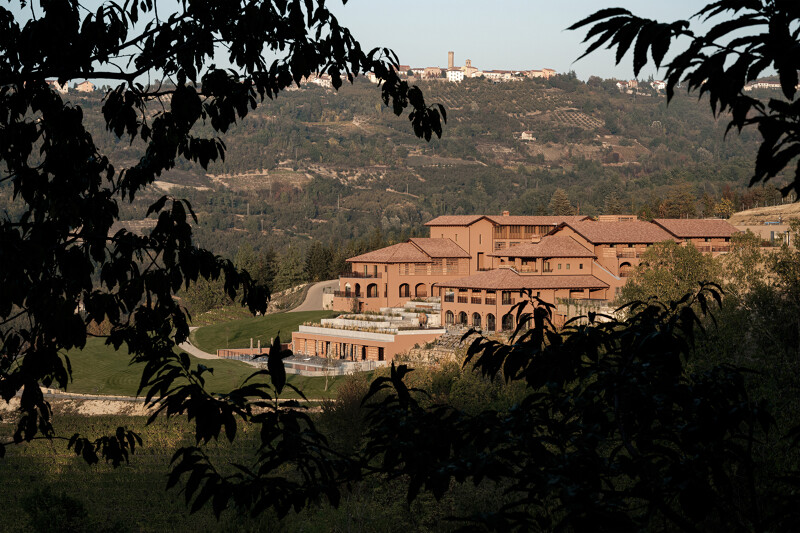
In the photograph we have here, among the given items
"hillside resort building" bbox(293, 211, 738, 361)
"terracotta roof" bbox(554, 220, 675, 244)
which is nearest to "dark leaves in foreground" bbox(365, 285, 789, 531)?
"hillside resort building" bbox(293, 211, 738, 361)

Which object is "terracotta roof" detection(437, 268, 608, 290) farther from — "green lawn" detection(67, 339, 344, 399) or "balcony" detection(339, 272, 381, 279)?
"balcony" detection(339, 272, 381, 279)

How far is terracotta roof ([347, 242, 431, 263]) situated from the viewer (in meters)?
64.3

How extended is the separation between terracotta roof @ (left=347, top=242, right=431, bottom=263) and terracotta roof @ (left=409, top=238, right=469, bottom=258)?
450 millimetres

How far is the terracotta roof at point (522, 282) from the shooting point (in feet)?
168

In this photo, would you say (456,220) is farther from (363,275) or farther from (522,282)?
(522,282)

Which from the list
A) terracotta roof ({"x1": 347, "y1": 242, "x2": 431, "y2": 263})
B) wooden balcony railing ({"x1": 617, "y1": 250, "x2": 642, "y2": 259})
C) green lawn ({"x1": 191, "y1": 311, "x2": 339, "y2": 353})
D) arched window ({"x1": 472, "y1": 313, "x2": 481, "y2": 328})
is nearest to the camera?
arched window ({"x1": 472, "y1": 313, "x2": 481, "y2": 328})

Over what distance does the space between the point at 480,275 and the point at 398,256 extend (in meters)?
11.9

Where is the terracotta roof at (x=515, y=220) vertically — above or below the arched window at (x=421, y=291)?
above

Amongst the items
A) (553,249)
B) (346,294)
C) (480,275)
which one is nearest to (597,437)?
(480,275)

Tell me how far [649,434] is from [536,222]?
62.9m

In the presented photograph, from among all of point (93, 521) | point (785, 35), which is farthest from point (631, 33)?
point (93, 521)

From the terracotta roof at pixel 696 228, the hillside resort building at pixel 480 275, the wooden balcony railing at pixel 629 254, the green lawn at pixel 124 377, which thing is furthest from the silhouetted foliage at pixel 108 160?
the terracotta roof at pixel 696 228

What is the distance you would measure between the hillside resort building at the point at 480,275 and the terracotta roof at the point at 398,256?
0.27 ft

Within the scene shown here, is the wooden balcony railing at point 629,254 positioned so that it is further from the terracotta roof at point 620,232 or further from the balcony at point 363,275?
the balcony at point 363,275
